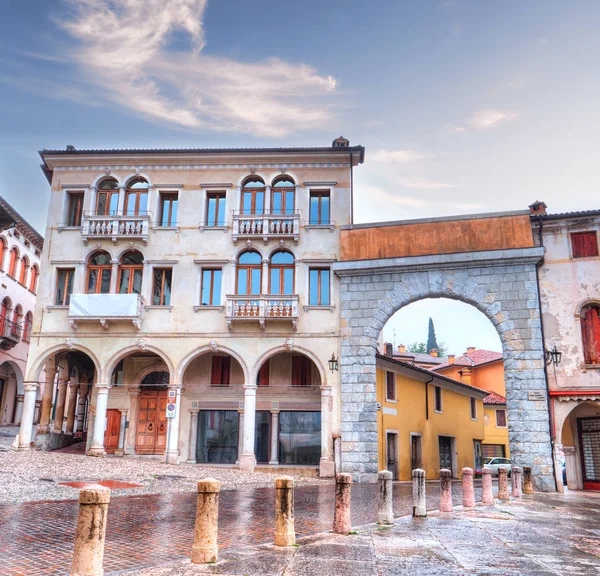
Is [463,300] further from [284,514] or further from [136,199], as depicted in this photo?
[284,514]

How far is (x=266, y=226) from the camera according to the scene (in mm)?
26484

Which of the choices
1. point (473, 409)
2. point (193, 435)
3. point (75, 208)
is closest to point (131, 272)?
point (75, 208)

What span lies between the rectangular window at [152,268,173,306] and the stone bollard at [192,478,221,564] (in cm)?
2008

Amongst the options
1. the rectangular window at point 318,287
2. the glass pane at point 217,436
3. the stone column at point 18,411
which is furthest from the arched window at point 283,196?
the stone column at point 18,411

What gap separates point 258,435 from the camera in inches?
1072

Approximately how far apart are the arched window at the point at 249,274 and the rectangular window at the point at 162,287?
3068 mm

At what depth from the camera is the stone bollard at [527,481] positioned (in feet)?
67.1

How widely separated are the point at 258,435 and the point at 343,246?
9.10m

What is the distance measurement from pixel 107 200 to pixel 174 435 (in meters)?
11.0

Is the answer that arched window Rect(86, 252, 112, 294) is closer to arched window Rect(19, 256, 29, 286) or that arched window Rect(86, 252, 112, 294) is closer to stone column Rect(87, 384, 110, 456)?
stone column Rect(87, 384, 110, 456)

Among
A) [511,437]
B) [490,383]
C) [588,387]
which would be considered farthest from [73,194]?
[490,383]

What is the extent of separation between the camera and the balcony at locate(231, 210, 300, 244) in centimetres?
2641

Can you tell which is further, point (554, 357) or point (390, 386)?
point (390, 386)

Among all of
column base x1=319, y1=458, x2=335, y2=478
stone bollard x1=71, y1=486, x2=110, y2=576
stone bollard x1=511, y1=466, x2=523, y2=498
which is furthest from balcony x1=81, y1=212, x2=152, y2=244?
stone bollard x1=71, y1=486, x2=110, y2=576
